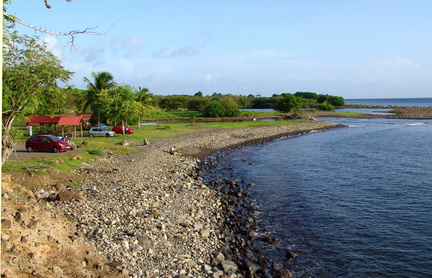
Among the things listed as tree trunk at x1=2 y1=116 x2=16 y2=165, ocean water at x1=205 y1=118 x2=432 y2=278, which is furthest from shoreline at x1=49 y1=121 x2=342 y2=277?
tree trunk at x1=2 y1=116 x2=16 y2=165

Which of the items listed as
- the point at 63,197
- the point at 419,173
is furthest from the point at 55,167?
the point at 419,173

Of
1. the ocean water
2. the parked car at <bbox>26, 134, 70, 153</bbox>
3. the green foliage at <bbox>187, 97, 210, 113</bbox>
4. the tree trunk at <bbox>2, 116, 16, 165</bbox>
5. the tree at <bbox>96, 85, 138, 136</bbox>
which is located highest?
the green foliage at <bbox>187, 97, 210, 113</bbox>

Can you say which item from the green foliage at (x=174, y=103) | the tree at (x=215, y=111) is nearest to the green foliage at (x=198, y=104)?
the tree at (x=215, y=111)

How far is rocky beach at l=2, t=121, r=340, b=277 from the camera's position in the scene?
462 inches

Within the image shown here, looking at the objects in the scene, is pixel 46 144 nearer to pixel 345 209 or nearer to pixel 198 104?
pixel 345 209

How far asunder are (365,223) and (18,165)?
21.7 metres

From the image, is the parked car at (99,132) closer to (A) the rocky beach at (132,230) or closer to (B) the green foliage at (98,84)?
(B) the green foliage at (98,84)

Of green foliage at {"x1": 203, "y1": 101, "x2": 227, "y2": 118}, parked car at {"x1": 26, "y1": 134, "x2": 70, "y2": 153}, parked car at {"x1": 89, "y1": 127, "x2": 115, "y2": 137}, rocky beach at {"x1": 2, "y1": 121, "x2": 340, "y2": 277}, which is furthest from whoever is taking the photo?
green foliage at {"x1": 203, "y1": 101, "x2": 227, "y2": 118}

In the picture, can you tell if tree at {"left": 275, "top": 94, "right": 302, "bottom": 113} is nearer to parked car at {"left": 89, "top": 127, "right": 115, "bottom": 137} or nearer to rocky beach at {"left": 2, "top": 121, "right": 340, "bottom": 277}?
parked car at {"left": 89, "top": 127, "right": 115, "bottom": 137}

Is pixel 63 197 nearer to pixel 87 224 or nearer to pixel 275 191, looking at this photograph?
pixel 87 224

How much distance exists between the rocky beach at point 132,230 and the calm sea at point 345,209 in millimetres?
1676

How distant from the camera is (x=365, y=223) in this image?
20328 millimetres

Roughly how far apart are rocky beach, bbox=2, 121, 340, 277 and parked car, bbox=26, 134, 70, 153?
688 centimetres

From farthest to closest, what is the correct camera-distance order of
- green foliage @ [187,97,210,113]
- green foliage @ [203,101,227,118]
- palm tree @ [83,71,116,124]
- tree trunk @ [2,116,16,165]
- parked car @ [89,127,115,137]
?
green foliage @ [187,97,210,113] < green foliage @ [203,101,227,118] < palm tree @ [83,71,116,124] < parked car @ [89,127,115,137] < tree trunk @ [2,116,16,165]
